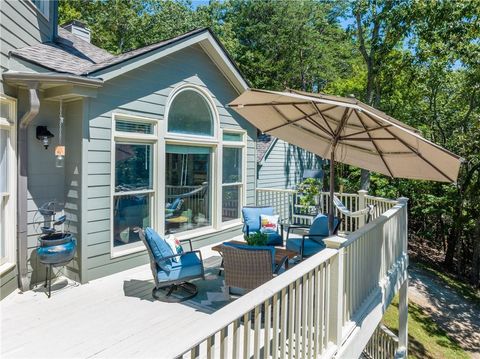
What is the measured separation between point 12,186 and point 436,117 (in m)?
15.5

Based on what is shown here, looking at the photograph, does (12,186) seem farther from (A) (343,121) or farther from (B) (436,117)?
(B) (436,117)

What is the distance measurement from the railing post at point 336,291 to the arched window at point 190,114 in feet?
13.3

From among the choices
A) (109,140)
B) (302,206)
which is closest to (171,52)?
(109,140)

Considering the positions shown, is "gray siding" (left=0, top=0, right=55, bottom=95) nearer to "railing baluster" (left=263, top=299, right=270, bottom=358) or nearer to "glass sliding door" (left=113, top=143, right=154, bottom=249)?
"glass sliding door" (left=113, top=143, right=154, bottom=249)

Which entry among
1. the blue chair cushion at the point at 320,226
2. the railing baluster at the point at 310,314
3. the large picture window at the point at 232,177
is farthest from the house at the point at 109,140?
the railing baluster at the point at 310,314

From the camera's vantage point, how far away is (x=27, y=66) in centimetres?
446

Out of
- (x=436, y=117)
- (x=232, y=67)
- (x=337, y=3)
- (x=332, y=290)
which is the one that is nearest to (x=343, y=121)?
(x=332, y=290)

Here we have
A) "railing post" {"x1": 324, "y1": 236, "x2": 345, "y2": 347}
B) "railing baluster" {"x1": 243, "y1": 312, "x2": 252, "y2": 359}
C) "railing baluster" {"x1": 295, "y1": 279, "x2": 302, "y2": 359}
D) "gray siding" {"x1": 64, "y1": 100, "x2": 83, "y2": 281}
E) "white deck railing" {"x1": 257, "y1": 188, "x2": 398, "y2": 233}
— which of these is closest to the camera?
"railing baluster" {"x1": 243, "y1": 312, "x2": 252, "y2": 359}

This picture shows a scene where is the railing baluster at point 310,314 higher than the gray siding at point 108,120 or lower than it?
lower

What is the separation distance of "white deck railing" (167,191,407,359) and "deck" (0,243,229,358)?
1.92ft

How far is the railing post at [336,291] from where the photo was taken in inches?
120

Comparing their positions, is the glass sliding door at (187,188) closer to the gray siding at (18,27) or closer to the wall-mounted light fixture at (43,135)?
the wall-mounted light fixture at (43,135)

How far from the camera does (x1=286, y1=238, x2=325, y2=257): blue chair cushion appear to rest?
19.3 feet

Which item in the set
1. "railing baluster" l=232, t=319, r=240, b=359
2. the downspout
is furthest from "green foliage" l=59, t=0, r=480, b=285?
"railing baluster" l=232, t=319, r=240, b=359
